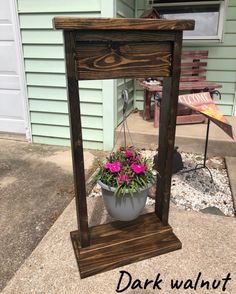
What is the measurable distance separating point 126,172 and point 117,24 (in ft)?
2.91

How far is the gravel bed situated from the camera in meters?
2.63

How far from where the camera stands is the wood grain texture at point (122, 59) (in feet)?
4.89

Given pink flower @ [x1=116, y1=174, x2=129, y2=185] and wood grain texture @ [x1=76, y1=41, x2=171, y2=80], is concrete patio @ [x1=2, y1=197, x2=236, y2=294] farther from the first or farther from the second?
wood grain texture @ [x1=76, y1=41, x2=171, y2=80]

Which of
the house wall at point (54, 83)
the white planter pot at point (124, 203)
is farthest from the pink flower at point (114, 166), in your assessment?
the house wall at point (54, 83)

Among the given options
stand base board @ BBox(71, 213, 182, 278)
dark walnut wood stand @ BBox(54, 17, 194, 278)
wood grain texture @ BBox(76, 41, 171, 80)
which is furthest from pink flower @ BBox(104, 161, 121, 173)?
wood grain texture @ BBox(76, 41, 171, 80)

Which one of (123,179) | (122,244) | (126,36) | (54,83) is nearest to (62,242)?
(122,244)

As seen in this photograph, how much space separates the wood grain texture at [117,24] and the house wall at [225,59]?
296 cm

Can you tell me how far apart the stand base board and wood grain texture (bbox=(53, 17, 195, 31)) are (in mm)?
1327

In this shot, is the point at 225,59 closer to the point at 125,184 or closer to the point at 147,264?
the point at 125,184

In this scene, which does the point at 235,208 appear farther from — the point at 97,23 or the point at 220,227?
the point at 97,23

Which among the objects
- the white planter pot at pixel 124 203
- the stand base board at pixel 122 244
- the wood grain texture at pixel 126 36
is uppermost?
the wood grain texture at pixel 126 36

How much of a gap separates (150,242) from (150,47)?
126cm

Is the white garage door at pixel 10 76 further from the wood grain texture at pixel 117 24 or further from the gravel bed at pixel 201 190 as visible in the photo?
the wood grain texture at pixel 117 24

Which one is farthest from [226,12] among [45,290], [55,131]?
[45,290]
